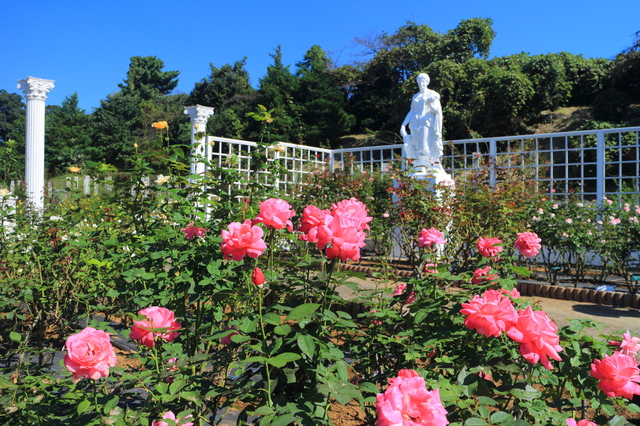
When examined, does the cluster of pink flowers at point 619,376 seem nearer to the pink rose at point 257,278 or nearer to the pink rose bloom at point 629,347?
the pink rose bloom at point 629,347

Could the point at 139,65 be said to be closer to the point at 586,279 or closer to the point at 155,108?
the point at 155,108

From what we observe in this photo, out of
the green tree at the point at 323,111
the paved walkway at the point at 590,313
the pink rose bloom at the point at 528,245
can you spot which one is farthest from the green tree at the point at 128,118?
the pink rose bloom at the point at 528,245

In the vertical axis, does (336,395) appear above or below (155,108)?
below

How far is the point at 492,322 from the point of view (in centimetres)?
109

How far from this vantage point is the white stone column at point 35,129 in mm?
7824

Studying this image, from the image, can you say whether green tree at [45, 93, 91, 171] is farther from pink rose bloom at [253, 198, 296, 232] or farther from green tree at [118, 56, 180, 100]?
pink rose bloom at [253, 198, 296, 232]

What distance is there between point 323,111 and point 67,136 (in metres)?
15.5

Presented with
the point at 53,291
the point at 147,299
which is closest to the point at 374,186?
the point at 53,291

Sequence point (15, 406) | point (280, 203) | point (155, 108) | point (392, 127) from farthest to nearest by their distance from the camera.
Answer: point (155, 108)
point (392, 127)
point (15, 406)
point (280, 203)

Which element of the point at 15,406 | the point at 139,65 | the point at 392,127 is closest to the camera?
the point at 15,406

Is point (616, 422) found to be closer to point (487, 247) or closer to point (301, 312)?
point (301, 312)

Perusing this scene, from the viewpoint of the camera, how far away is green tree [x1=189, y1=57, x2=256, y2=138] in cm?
2217

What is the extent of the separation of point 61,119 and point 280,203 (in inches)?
1203

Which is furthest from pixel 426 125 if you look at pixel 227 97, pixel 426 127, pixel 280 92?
pixel 227 97
